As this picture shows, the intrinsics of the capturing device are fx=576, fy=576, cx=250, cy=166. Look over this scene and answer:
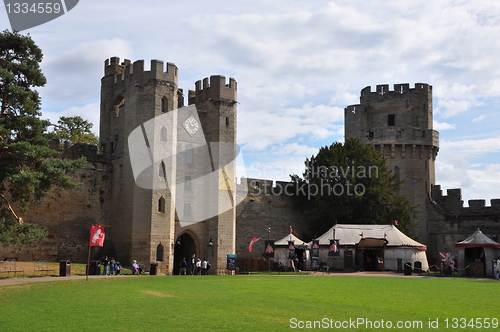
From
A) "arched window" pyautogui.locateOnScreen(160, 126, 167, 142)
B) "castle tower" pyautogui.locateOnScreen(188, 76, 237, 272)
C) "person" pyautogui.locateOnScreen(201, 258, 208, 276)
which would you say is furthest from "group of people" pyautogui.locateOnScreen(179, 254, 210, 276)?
"arched window" pyautogui.locateOnScreen(160, 126, 167, 142)

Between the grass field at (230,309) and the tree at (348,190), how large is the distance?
22.4 m

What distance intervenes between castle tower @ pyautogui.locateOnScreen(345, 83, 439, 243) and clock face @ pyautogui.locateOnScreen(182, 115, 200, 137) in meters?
14.5

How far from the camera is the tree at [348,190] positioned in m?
38.5

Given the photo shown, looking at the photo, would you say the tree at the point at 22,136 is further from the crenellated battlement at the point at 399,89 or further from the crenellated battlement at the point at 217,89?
the crenellated battlement at the point at 399,89

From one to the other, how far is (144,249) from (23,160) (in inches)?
401

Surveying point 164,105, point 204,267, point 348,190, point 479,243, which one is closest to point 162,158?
point 164,105

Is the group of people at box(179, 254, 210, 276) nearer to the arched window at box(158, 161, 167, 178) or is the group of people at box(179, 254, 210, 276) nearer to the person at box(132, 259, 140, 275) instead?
the person at box(132, 259, 140, 275)

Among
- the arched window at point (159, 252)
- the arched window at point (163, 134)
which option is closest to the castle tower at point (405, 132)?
the arched window at point (163, 134)

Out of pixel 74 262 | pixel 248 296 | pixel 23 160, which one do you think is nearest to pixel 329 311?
pixel 248 296

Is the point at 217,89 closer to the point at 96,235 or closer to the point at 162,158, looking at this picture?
the point at 162,158

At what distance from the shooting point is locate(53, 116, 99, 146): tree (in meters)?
44.8

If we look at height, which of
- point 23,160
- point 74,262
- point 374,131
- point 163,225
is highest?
point 374,131

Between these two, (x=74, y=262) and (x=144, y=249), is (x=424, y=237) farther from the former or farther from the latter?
(x=74, y=262)

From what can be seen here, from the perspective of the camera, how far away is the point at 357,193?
3847 cm
